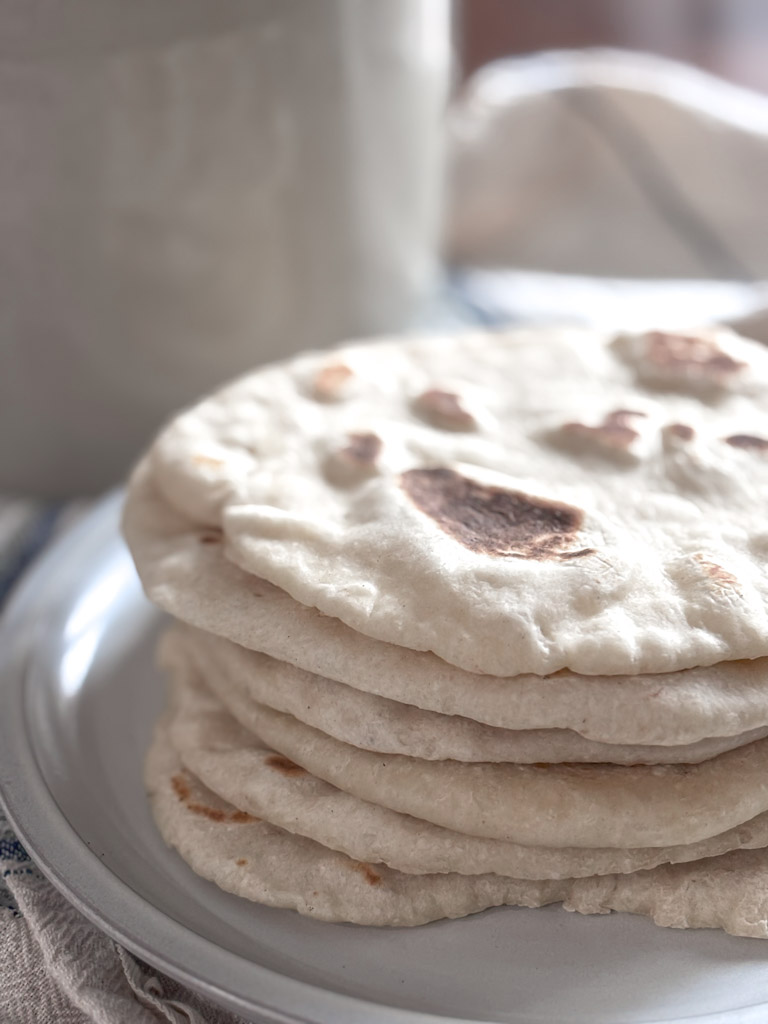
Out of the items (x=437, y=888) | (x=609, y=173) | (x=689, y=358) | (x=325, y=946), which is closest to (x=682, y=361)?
(x=689, y=358)

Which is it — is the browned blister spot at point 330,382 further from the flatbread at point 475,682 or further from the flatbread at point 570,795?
the flatbread at point 570,795

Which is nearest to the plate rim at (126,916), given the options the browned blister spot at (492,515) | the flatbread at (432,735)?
the flatbread at (432,735)

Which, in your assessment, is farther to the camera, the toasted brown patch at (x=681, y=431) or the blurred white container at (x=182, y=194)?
the blurred white container at (x=182, y=194)

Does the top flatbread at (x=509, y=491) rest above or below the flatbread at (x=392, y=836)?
above

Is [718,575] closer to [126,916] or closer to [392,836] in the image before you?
[392,836]

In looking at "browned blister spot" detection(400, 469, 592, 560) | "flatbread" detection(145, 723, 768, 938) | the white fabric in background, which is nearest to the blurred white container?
the white fabric in background

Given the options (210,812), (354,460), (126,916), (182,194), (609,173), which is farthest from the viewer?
A: (609,173)
